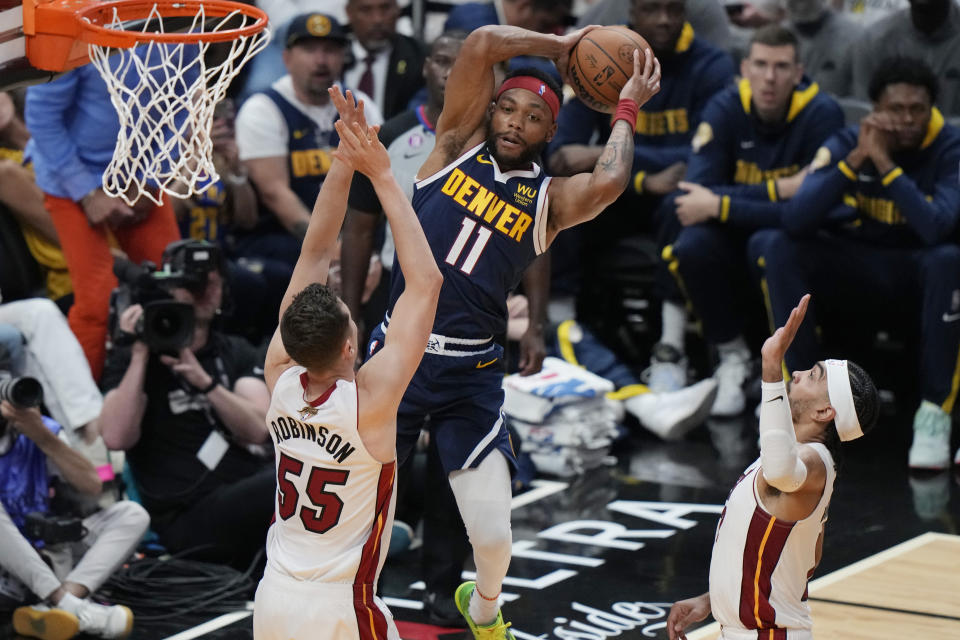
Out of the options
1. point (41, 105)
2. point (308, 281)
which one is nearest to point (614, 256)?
point (41, 105)

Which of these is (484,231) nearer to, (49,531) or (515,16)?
(49,531)

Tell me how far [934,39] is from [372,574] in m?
6.18

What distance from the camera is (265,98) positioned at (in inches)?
328

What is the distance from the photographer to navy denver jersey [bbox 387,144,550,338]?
4652 millimetres

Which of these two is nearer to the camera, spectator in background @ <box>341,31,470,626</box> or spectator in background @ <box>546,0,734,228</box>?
spectator in background @ <box>341,31,470,626</box>

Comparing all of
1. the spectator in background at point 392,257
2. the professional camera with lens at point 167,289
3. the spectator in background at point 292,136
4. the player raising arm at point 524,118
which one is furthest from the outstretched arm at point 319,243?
the spectator in background at point 292,136

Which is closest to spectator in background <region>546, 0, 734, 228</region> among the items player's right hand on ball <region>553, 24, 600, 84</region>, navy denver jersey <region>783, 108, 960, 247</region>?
navy denver jersey <region>783, 108, 960, 247</region>

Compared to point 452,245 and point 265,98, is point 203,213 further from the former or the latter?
point 452,245

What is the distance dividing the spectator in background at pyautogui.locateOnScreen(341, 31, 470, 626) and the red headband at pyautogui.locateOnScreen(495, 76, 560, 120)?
1.03m

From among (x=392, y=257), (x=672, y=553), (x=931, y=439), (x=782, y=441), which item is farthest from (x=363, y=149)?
(x=931, y=439)

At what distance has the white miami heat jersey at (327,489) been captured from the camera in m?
3.73

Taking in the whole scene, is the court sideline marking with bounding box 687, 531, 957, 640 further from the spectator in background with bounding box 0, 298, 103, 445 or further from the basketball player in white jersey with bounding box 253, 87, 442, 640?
the spectator in background with bounding box 0, 298, 103, 445

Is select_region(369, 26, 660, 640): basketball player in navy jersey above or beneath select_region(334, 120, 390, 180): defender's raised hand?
beneath

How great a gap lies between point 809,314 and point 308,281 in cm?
434
